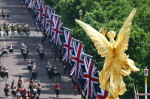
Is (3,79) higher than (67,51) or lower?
lower

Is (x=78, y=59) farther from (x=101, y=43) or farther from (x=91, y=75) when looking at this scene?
(x=101, y=43)

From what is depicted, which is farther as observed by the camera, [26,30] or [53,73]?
[26,30]

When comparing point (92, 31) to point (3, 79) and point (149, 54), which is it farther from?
point (3, 79)

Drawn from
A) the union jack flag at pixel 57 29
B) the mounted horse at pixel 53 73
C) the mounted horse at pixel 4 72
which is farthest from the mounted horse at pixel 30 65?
the union jack flag at pixel 57 29

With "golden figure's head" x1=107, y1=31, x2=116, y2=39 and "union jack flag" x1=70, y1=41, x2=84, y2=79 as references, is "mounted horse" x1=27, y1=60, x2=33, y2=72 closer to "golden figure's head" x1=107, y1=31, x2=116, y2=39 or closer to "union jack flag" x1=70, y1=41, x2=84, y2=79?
"union jack flag" x1=70, y1=41, x2=84, y2=79

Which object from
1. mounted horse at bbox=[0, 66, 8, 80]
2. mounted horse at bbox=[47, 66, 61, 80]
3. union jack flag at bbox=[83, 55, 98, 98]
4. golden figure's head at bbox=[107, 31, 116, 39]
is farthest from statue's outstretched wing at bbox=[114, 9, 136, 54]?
mounted horse at bbox=[0, 66, 8, 80]

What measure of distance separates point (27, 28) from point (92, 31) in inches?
4202

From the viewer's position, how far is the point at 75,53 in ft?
286

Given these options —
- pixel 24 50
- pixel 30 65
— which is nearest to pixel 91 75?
pixel 30 65

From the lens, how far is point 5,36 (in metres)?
149

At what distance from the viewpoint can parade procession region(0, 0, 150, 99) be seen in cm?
3844

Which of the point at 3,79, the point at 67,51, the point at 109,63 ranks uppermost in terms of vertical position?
the point at 109,63

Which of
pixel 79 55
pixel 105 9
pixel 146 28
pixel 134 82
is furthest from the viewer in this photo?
pixel 105 9

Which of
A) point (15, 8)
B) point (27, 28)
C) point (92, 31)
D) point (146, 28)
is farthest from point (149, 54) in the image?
point (15, 8)
